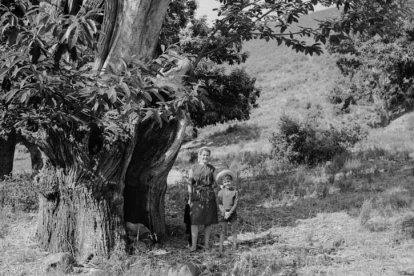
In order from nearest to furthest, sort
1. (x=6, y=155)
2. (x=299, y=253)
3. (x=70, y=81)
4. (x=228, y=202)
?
(x=70, y=81), (x=299, y=253), (x=228, y=202), (x=6, y=155)

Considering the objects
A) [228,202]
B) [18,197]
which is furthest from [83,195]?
[18,197]

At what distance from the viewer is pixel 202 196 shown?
655 centimetres

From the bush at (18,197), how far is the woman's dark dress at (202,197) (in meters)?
3.71

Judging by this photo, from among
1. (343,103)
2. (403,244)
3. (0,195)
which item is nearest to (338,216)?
(403,244)

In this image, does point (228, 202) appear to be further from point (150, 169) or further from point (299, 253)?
point (150, 169)

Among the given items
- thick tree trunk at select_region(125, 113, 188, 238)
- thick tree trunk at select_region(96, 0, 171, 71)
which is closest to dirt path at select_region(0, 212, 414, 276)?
thick tree trunk at select_region(125, 113, 188, 238)

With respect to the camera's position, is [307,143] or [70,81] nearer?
[70,81]

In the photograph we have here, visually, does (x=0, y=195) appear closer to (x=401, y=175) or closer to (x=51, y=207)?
(x=51, y=207)

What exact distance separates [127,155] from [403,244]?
4.12 metres

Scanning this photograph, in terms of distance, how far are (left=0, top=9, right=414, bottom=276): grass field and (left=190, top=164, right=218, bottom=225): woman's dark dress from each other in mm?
491

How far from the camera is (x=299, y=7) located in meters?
7.43

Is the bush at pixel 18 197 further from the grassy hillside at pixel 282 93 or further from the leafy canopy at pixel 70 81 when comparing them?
the grassy hillside at pixel 282 93

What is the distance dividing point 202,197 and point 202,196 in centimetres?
1

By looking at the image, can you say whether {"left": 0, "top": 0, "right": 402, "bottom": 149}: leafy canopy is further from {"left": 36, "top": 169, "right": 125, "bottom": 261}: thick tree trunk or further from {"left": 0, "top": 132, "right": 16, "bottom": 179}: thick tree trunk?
{"left": 0, "top": 132, "right": 16, "bottom": 179}: thick tree trunk
